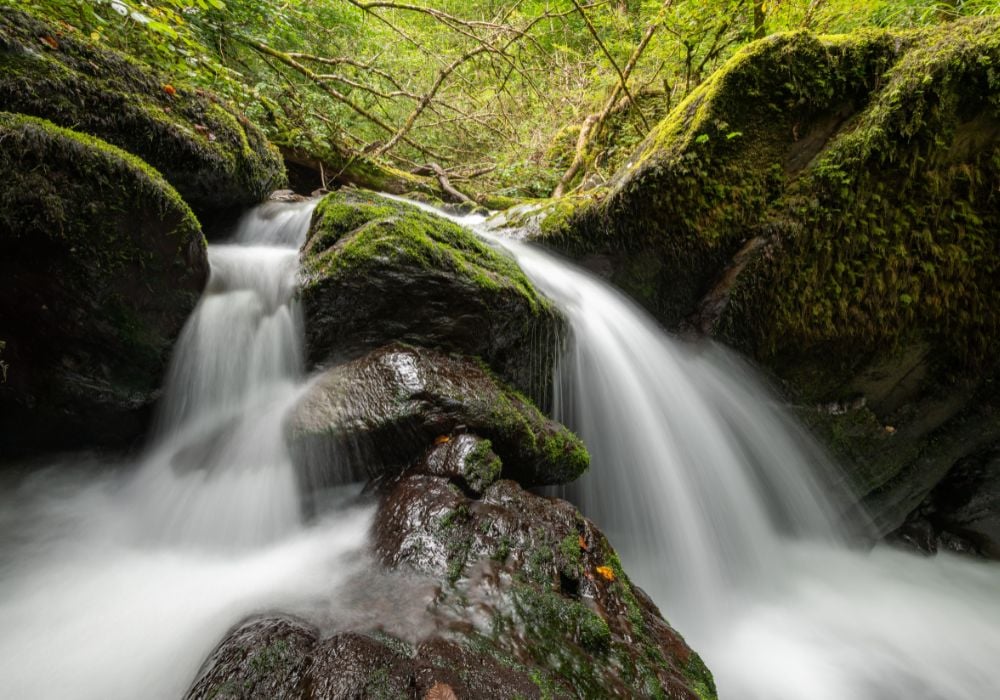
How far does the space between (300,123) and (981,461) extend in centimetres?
889

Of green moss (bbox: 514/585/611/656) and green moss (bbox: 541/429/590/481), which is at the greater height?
green moss (bbox: 541/429/590/481)

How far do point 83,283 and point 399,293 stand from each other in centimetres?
163

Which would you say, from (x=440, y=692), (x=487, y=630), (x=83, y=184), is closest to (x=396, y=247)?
(x=83, y=184)

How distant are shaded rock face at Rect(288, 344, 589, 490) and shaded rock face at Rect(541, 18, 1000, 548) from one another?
2.32m

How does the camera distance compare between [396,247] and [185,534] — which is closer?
[185,534]

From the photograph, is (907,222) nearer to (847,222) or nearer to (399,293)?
(847,222)

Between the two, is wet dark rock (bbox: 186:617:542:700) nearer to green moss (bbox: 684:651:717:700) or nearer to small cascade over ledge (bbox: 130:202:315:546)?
green moss (bbox: 684:651:717:700)

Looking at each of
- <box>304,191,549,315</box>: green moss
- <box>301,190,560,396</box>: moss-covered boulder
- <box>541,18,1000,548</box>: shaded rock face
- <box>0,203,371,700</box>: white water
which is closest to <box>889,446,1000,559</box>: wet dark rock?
<box>541,18,1000,548</box>: shaded rock face

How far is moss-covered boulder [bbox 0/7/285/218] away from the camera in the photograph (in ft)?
7.72

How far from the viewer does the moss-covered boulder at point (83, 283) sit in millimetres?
1954

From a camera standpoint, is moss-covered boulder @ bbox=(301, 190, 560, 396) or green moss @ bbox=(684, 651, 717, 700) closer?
green moss @ bbox=(684, 651, 717, 700)

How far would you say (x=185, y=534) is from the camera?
2.00 m

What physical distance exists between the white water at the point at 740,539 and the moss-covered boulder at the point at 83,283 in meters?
2.67

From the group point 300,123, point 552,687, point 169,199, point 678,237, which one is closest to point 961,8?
point 678,237
